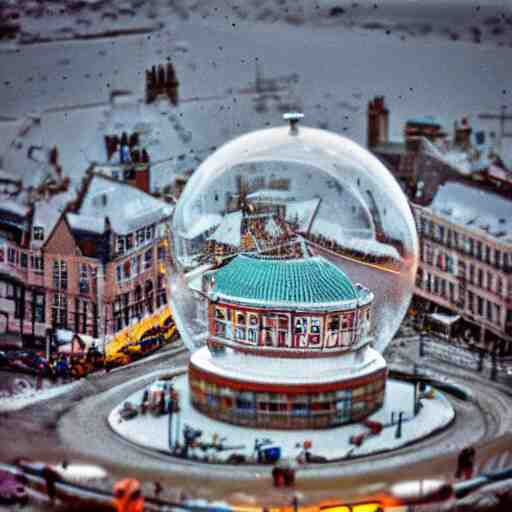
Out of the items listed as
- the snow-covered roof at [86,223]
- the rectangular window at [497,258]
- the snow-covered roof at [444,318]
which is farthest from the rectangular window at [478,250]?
the snow-covered roof at [86,223]

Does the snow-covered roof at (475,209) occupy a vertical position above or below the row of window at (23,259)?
above

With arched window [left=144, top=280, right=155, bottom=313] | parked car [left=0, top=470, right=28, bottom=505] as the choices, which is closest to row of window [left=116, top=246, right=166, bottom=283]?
arched window [left=144, top=280, right=155, bottom=313]

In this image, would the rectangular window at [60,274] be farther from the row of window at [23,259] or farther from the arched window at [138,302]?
the arched window at [138,302]

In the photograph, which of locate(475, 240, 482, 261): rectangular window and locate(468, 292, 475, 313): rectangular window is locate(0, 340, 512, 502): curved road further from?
locate(475, 240, 482, 261): rectangular window

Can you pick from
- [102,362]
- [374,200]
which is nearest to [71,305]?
[102,362]

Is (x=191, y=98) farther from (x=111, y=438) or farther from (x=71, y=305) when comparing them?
(x=111, y=438)

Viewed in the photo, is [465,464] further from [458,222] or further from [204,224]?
[458,222]
